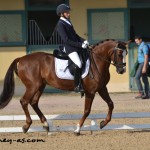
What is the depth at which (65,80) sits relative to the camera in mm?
10055

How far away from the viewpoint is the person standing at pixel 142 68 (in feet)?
47.5

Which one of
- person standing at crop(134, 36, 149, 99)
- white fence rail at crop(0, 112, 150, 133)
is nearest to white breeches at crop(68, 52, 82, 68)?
white fence rail at crop(0, 112, 150, 133)

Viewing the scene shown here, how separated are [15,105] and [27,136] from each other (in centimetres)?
446

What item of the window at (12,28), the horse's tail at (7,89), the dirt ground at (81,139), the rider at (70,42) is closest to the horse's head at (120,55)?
the rider at (70,42)

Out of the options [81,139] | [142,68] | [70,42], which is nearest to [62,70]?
[70,42]

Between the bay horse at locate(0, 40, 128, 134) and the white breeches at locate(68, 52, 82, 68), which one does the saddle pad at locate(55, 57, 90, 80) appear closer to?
the bay horse at locate(0, 40, 128, 134)

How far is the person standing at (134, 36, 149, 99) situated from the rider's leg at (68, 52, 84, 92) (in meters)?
4.98

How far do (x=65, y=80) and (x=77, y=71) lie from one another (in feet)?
1.25

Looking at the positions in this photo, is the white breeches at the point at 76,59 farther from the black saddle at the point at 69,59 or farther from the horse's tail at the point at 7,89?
the horse's tail at the point at 7,89

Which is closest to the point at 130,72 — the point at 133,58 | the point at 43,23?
the point at 133,58

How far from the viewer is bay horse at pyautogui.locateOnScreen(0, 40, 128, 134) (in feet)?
32.0

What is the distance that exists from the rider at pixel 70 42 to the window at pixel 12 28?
20.8 ft

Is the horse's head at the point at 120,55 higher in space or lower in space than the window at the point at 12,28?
lower

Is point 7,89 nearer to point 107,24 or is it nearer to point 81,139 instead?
point 81,139
